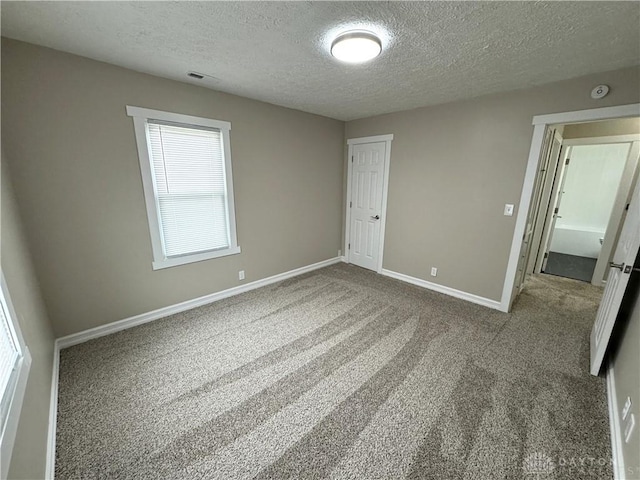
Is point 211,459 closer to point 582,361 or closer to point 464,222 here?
point 582,361

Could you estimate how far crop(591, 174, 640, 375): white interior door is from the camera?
1.74m

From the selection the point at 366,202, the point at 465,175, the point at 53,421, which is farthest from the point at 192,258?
the point at 465,175

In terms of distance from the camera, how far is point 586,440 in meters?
1.45

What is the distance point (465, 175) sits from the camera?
2.97 meters

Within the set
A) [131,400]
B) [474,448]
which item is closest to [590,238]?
[474,448]

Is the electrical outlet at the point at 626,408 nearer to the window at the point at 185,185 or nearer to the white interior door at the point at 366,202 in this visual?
the white interior door at the point at 366,202

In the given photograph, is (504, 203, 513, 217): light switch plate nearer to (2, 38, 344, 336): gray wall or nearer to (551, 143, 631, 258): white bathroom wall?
(2, 38, 344, 336): gray wall

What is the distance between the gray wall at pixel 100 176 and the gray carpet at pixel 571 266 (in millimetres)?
4736

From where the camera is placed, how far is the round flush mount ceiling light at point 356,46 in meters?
1.57

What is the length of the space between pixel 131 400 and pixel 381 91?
3.36m

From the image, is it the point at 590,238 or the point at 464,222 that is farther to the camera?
the point at 590,238

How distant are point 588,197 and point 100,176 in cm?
759

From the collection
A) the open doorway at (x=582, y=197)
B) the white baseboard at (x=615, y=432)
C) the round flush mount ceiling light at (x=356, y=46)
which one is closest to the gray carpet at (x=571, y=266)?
the open doorway at (x=582, y=197)

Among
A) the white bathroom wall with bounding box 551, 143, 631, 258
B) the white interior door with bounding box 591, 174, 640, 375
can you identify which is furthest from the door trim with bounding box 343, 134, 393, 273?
the white bathroom wall with bounding box 551, 143, 631, 258
